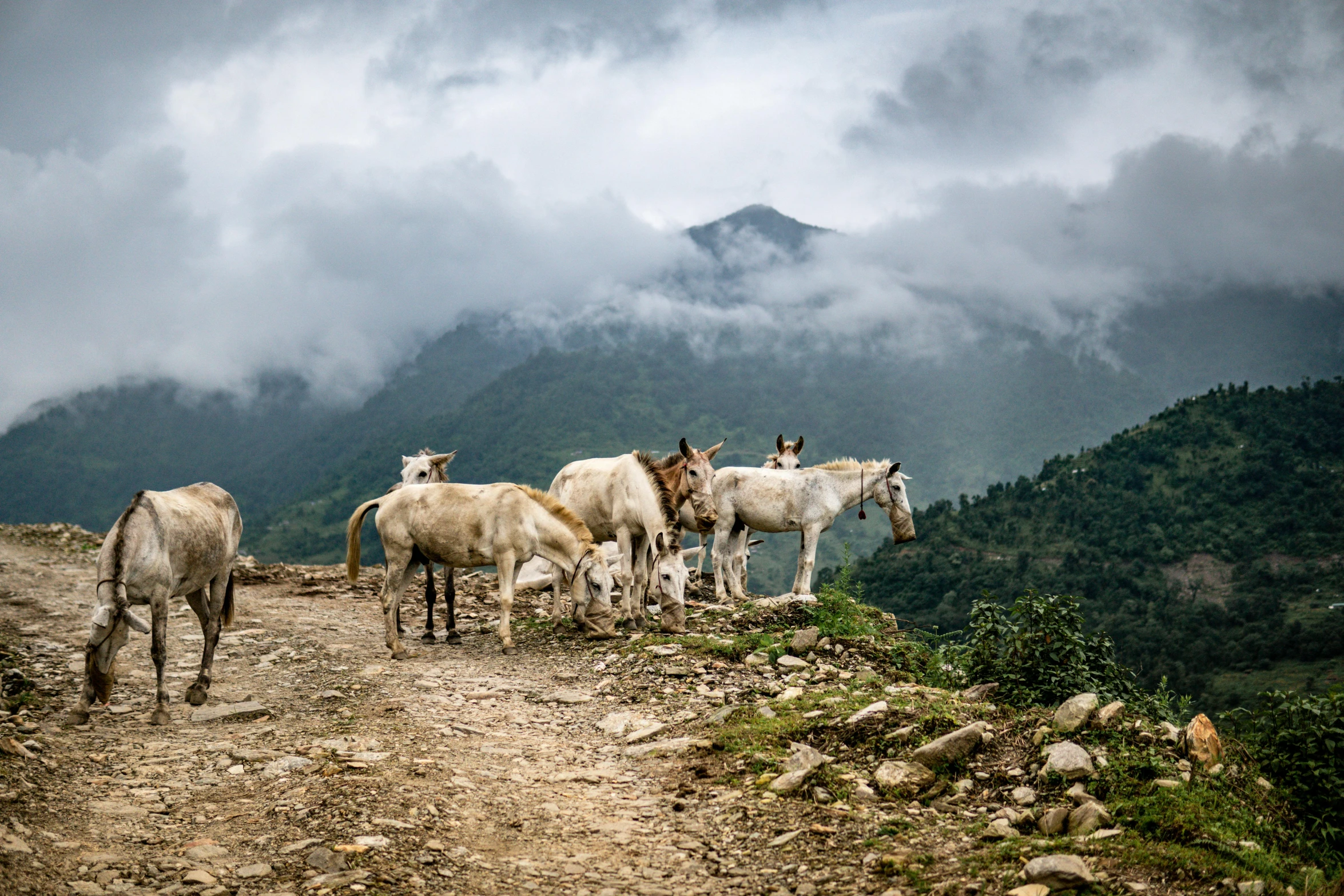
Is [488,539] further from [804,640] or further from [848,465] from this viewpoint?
[848,465]

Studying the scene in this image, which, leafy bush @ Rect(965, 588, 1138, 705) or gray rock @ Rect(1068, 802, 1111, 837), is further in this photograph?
leafy bush @ Rect(965, 588, 1138, 705)

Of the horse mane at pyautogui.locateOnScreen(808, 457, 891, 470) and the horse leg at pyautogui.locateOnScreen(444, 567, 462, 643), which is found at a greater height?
the horse mane at pyautogui.locateOnScreen(808, 457, 891, 470)

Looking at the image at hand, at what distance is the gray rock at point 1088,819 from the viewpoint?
548 centimetres

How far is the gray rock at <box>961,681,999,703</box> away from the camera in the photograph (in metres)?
8.58

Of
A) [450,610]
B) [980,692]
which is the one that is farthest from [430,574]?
[980,692]

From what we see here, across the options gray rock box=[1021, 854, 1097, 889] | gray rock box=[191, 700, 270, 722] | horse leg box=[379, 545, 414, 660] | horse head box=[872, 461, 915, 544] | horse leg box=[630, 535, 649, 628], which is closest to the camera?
gray rock box=[1021, 854, 1097, 889]

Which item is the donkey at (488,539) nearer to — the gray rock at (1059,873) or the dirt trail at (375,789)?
the dirt trail at (375,789)

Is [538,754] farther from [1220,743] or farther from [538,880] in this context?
[1220,743]

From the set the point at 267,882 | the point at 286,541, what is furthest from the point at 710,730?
the point at 286,541

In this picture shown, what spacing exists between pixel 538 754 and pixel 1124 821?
5.03 meters

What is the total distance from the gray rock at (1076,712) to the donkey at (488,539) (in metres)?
7.36

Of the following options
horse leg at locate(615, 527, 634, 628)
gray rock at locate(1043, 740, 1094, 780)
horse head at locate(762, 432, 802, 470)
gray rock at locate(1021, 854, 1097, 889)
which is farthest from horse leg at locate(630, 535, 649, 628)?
gray rock at locate(1021, 854, 1097, 889)

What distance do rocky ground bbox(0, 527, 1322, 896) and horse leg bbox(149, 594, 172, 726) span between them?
182 mm

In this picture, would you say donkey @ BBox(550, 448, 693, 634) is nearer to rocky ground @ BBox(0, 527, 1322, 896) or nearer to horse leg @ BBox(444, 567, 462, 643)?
horse leg @ BBox(444, 567, 462, 643)
